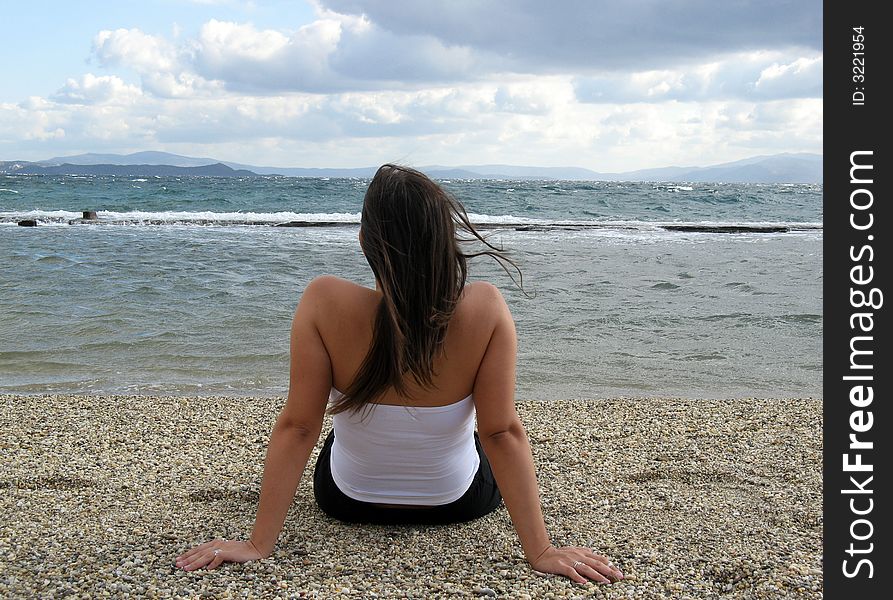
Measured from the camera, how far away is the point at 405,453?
296 cm

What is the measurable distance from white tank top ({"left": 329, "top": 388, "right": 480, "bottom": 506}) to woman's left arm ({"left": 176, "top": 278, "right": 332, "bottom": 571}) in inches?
5.3

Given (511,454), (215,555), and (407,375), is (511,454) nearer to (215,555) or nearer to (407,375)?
(407,375)

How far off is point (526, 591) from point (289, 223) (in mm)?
25452

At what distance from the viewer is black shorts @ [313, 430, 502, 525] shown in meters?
3.19

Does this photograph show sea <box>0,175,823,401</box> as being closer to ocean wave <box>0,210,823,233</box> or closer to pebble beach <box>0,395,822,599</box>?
pebble beach <box>0,395,822,599</box>

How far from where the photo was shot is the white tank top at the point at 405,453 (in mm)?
2850

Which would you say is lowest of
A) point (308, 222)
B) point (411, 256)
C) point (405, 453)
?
point (405, 453)

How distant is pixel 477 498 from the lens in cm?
324

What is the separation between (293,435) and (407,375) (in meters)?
0.45

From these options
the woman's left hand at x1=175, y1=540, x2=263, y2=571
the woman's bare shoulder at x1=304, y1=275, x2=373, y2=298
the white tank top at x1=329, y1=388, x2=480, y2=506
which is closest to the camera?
the woman's bare shoulder at x1=304, y1=275, x2=373, y2=298

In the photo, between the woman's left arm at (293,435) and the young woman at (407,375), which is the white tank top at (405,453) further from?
the woman's left arm at (293,435)

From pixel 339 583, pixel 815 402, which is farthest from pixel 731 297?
pixel 339 583

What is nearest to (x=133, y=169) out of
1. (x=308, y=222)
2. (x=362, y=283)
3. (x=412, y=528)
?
(x=308, y=222)

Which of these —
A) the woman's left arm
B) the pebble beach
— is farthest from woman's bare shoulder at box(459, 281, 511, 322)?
the pebble beach
